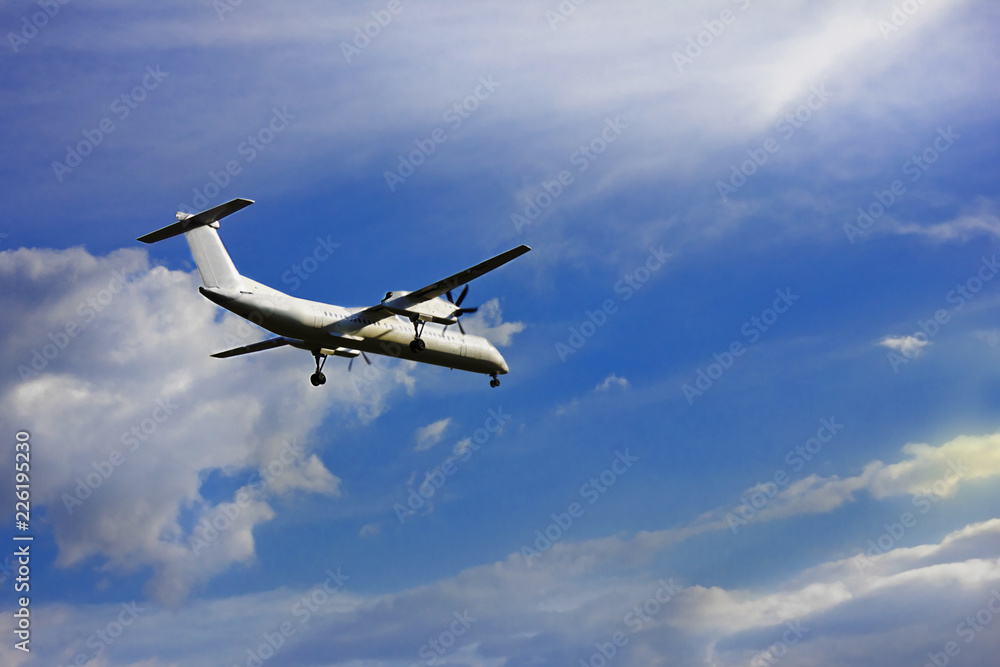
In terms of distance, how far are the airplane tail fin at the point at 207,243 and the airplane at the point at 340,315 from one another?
42mm

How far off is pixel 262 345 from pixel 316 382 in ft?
12.2

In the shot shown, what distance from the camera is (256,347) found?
53688 millimetres

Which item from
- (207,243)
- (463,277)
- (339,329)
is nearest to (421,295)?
(463,277)

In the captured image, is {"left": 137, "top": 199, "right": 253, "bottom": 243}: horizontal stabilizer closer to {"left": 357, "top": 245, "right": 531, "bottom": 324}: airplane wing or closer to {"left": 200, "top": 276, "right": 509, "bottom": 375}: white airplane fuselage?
{"left": 200, "top": 276, "right": 509, "bottom": 375}: white airplane fuselage

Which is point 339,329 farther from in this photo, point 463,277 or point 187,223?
point 187,223

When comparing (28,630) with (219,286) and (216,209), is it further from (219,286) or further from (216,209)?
(216,209)

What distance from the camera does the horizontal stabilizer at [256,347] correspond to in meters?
52.2

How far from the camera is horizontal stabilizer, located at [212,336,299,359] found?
52.2m

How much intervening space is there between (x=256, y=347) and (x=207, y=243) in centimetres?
943

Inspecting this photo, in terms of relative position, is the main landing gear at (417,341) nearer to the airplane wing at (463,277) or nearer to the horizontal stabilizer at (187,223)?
the airplane wing at (463,277)

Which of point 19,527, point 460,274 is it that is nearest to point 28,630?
point 19,527

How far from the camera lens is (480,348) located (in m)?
56.5

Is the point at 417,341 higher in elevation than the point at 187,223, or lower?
lower

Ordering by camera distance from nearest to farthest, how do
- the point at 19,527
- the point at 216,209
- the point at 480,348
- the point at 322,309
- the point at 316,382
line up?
the point at 19,527 < the point at 216,209 < the point at 322,309 < the point at 316,382 < the point at 480,348
